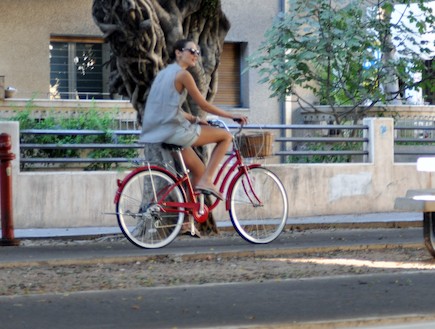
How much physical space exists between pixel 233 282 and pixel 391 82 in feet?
39.9

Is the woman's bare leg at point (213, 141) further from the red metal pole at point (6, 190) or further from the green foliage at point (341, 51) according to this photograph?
the green foliage at point (341, 51)

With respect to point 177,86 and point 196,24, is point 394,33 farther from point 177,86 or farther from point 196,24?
point 177,86

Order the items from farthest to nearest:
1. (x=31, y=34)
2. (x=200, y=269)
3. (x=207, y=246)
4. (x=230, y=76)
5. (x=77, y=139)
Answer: (x=230, y=76) < (x=31, y=34) < (x=77, y=139) < (x=207, y=246) < (x=200, y=269)

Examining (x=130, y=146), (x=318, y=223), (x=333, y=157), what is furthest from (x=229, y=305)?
(x=333, y=157)

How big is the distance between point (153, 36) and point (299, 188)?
4328 millimetres

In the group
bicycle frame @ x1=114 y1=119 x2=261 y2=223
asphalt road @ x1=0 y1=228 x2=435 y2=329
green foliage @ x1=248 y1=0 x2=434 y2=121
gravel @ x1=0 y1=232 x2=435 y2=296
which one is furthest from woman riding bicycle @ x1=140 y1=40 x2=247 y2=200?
green foliage @ x1=248 y1=0 x2=434 y2=121

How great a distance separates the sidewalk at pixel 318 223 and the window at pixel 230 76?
7506 millimetres

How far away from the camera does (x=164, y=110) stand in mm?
10734

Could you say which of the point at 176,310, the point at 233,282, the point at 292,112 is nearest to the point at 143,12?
the point at 233,282

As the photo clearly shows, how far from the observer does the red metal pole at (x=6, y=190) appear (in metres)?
12.0

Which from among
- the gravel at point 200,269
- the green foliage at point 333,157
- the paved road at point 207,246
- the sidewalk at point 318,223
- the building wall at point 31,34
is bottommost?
the gravel at point 200,269

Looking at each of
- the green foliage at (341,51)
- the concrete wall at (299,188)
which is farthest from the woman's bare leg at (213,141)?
the green foliage at (341,51)

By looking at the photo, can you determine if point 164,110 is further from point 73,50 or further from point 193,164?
point 73,50

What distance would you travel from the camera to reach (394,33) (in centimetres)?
2034
